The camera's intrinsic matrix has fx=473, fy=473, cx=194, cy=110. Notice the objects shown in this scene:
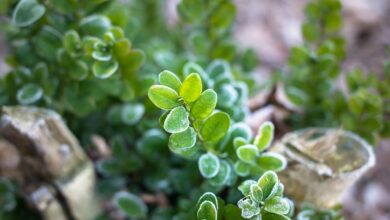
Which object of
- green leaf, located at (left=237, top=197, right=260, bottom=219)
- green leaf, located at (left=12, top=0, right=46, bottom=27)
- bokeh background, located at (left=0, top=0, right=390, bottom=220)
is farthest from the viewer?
bokeh background, located at (left=0, top=0, right=390, bottom=220)

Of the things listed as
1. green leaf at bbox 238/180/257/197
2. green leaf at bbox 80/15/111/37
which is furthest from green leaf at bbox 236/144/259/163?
green leaf at bbox 80/15/111/37

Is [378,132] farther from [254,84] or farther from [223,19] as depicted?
[223,19]

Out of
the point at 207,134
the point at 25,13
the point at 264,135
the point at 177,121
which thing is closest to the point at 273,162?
the point at 264,135

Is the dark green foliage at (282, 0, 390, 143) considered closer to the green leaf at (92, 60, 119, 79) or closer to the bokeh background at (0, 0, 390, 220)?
the green leaf at (92, 60, 119, 79)

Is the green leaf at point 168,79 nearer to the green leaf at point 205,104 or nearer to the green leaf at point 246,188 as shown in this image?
the green leaf at point 205,104

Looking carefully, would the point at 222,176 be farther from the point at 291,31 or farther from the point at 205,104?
the point at 291,31

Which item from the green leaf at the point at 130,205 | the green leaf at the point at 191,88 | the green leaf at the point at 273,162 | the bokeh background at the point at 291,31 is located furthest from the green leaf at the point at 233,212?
the bokeh background at the point at 291,31
